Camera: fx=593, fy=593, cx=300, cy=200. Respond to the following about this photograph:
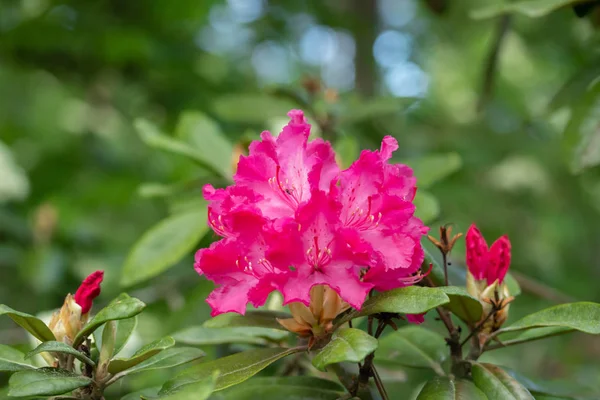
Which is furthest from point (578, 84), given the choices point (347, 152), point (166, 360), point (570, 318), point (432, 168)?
point (166, 360)

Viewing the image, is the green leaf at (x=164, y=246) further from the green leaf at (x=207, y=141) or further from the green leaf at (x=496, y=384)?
the green leaf at (x=496, y=384)

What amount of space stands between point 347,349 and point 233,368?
0.22 metres

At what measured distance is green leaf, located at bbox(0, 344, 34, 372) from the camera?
0.83 metres

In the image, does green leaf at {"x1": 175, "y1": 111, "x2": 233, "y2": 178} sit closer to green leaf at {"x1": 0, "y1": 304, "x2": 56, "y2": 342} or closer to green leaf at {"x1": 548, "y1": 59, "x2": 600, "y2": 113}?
green leaf at {"x1": 0, "y1": 304, "x2": 56, "y2": 342}

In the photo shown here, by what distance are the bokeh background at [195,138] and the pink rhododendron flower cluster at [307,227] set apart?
49cm

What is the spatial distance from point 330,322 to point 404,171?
0.26 metres

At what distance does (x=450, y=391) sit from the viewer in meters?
0.85

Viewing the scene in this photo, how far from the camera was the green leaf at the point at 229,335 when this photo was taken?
3.69 ft

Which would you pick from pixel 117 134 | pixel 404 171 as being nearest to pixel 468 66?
pixel 117 134

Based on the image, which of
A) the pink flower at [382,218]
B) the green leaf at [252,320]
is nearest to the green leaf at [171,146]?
the green leaf at [252,320]

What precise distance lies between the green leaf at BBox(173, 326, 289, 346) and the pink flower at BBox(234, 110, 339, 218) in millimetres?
349

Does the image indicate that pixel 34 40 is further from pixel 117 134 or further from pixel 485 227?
pixel 485 227

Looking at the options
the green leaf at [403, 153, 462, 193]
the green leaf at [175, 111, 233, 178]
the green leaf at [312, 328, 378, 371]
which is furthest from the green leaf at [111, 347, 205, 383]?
the green leaf at [403, 153, 462, 193]

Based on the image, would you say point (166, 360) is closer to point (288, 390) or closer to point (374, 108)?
point (288, 390)
